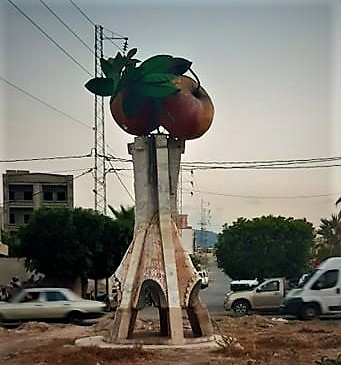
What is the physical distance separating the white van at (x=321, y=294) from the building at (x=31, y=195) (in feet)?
27.8

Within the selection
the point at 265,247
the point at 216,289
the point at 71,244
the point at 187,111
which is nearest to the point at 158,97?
the point at 187,111

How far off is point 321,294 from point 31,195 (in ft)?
42.3

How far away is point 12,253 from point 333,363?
18.2 meters

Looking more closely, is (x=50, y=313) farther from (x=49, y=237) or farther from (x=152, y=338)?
(x=49, y=237)

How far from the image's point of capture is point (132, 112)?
1178 centimetres

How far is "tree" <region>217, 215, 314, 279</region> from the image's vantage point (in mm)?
23125

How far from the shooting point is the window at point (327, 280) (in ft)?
57.5

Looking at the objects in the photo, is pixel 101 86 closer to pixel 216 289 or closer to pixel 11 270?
pixel 216 289

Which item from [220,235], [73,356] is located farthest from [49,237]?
[73,356]

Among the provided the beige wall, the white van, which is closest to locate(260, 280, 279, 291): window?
the white van

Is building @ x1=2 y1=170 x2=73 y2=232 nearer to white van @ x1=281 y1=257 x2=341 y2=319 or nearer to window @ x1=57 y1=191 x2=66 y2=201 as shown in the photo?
window @ x1=57 y1=191 x2=66 y2=201

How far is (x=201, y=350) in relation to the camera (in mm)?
10695

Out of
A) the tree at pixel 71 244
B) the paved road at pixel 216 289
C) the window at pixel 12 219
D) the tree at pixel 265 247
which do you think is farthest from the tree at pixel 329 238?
the window at pixel 12 219

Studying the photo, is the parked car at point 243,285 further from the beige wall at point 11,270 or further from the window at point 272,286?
the beige wall at point 11,270
